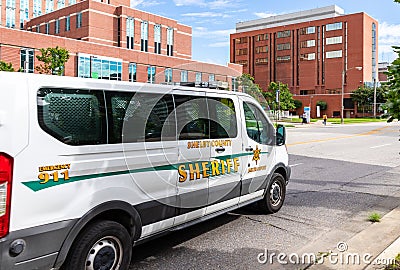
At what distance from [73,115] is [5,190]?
90 cm

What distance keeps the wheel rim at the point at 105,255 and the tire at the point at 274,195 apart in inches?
Answer: 123

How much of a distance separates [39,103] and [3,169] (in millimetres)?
630

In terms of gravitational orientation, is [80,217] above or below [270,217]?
above

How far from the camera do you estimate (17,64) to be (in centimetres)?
4888

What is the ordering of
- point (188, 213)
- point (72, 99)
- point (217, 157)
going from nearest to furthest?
point (72, 99), point (188, 213), point (217, 157)

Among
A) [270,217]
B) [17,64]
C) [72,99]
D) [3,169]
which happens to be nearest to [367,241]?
[270,217]

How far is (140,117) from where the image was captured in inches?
164

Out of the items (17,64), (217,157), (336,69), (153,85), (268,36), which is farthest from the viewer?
(268,36)

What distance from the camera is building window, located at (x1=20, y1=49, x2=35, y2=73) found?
4934cm

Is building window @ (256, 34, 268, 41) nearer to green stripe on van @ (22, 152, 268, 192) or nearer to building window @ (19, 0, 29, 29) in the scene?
building window @ (19, 0, 29, 29)

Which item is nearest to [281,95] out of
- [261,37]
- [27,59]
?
[261,37]

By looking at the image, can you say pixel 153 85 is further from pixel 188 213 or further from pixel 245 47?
pixel 245 47

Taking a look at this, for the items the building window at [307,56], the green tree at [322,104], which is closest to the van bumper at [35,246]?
the green tree at [322,104]

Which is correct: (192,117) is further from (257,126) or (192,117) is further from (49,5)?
(49,5)
